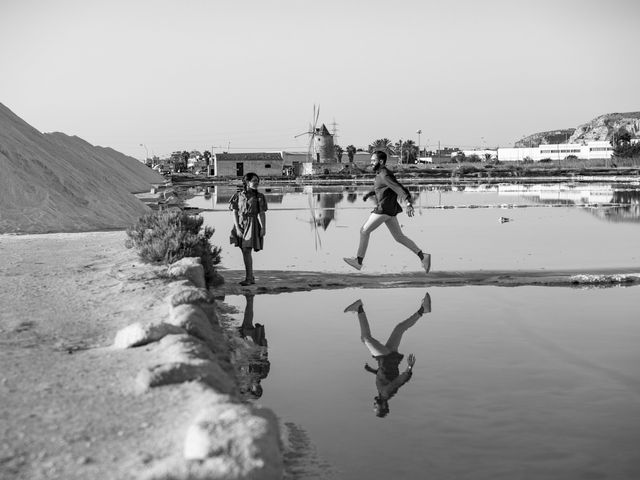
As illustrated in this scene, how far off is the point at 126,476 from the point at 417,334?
5109 mm

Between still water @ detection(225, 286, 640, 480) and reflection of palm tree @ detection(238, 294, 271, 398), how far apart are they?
5cm

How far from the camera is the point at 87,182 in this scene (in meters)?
27.5

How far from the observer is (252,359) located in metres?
7.74

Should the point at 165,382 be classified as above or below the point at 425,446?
above

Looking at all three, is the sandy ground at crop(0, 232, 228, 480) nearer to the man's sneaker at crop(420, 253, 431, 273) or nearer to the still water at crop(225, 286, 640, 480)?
the still water at crop(225, 286, 640, 480)

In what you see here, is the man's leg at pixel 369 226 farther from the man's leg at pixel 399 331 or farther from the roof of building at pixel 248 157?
the roof of building at pixel 248 157

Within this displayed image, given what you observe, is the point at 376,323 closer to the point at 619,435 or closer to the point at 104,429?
the point at 619,435

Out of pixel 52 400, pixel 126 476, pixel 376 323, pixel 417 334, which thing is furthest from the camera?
pixel 376 323

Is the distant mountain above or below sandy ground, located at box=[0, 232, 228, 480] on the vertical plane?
above

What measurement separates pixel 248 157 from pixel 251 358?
371 ft

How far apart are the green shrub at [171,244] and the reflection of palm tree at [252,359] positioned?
2.15 metres

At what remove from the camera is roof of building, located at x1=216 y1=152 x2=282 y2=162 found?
11988cm

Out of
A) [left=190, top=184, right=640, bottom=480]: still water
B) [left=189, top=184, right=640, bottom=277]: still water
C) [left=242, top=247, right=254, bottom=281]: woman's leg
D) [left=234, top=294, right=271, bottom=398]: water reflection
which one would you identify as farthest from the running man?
[left=234, top=294, right=271, bottom=398]: water reflection

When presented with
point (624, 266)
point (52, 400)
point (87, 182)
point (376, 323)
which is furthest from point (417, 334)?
point (87, 182)
